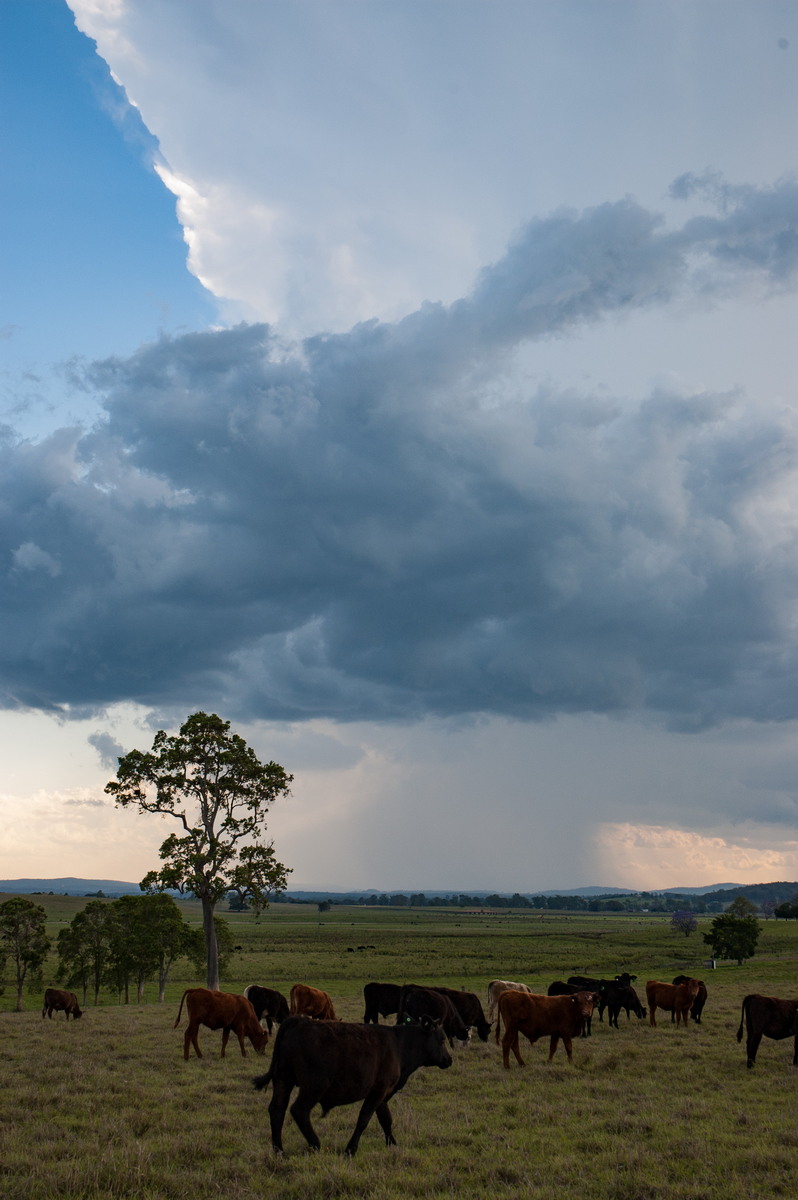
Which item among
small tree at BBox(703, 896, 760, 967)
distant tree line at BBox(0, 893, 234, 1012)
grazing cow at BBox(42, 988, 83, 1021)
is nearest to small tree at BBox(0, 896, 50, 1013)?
distant tree line at BBox(0, 893, 234, 1012)

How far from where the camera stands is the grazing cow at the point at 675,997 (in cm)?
2656

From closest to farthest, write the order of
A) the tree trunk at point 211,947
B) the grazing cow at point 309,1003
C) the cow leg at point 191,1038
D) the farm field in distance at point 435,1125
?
the farm field in distance at point 435,1125 → the cow leg at point 191,1038 → the grazing cow at point 309,1003 → the tree trunk at point 211,947

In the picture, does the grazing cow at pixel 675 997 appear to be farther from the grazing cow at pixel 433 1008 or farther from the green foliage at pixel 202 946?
the green foliage at pixel 202 946

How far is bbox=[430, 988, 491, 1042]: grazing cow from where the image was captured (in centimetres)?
2359

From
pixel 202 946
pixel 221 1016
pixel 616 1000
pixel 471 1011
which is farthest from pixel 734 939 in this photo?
pixel 221 1016

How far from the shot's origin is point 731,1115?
1380cm

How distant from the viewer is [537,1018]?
1939cm

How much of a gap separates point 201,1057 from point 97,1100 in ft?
19.9

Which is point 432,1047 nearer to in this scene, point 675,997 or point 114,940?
point 675,997

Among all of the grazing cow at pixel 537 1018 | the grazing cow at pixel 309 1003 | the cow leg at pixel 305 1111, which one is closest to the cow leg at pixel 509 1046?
the grazing cow at pixel 537 1018

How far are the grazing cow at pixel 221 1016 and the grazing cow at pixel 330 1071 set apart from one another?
30.1 ft

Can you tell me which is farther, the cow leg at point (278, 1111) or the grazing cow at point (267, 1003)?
the grazing cow at point (267, 1003)

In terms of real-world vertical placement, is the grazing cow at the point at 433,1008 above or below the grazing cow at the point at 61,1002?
above

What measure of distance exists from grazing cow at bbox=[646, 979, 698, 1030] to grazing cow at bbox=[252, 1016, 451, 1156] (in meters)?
18.8
